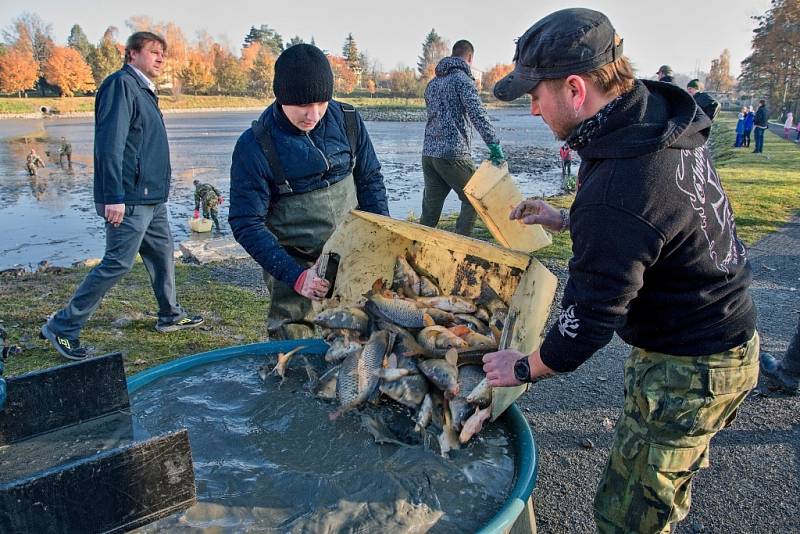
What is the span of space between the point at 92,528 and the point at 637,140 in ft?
6.91

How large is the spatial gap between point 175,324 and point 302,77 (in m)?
3.13

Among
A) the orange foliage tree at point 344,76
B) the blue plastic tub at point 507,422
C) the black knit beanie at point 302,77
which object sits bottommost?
the blue plastic tub at point 507,422

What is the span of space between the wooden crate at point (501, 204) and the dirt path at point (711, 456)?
1276 millimetres

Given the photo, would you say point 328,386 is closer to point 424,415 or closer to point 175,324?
point 424,415

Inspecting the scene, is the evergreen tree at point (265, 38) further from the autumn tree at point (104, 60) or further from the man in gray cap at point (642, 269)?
the man in gray cap at point (642, 269)

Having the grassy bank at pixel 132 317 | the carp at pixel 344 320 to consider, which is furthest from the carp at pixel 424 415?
the grassy bank at pixel 132 317

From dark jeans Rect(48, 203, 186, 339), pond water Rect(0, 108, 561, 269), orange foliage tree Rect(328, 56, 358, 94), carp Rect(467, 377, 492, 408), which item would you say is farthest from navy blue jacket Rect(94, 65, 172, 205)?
orange foliage tree Rect(328, 56, 358, 94)

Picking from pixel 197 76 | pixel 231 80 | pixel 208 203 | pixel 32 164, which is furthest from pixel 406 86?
pixel 208 203

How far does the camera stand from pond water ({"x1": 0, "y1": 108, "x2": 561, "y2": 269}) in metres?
11.5

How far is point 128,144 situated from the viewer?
488 cm

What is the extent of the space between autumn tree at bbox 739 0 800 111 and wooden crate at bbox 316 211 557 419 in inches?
1752

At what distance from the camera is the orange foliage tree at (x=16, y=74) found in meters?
65.4

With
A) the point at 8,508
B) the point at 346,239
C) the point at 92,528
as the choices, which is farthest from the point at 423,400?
the point at 8,508

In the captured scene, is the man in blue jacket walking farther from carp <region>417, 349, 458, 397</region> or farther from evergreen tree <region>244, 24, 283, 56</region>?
evergreen tree <region>244, 24, 283, 56</region>
